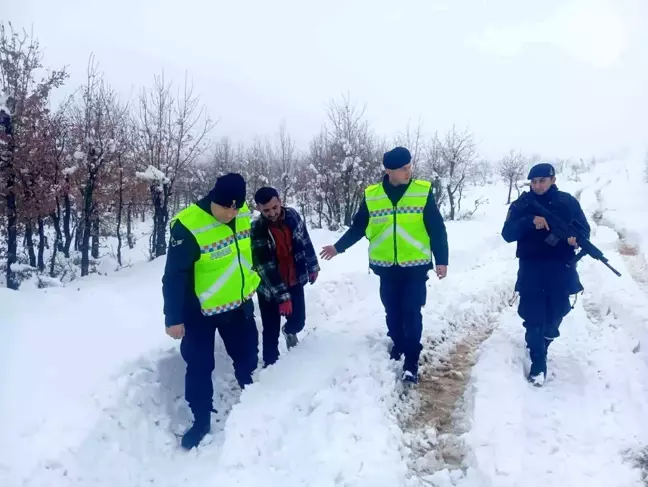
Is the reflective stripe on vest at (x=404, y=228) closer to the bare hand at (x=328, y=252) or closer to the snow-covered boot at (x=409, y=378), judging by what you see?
the bare hand at (x=328, y=252)

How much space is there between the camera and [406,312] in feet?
13.8

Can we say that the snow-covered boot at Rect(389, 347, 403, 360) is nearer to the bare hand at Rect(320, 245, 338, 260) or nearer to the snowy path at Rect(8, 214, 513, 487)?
the snowy path at Rect(8, 214, 513, 487)

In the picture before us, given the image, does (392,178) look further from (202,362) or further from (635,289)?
(635,289)

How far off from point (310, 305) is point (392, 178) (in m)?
2.68

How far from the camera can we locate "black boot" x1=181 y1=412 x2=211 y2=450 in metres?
3.54

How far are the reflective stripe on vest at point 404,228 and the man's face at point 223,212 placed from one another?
1.46 m

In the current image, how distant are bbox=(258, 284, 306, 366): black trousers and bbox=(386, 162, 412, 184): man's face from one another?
1457 millimetres

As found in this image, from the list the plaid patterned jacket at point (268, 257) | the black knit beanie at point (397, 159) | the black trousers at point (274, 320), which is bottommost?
the black trousers at point (274, 320)

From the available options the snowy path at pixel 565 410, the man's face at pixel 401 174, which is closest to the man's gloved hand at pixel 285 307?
the man's face at pixel 401 174

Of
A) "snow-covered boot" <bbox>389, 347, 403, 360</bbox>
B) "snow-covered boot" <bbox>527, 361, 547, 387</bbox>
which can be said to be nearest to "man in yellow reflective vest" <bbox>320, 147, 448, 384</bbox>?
Result: "snow-covered boot" <bbox>389, 347, 403, 360</bbox>

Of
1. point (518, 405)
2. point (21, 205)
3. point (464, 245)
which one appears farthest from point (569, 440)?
point (21, 205)


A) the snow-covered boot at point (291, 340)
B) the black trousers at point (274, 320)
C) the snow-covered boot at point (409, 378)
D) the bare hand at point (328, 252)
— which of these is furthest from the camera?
the snow-covered boot at point (291, 340)

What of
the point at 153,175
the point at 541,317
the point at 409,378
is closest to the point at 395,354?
the point at 409,378

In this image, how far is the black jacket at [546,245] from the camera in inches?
163
